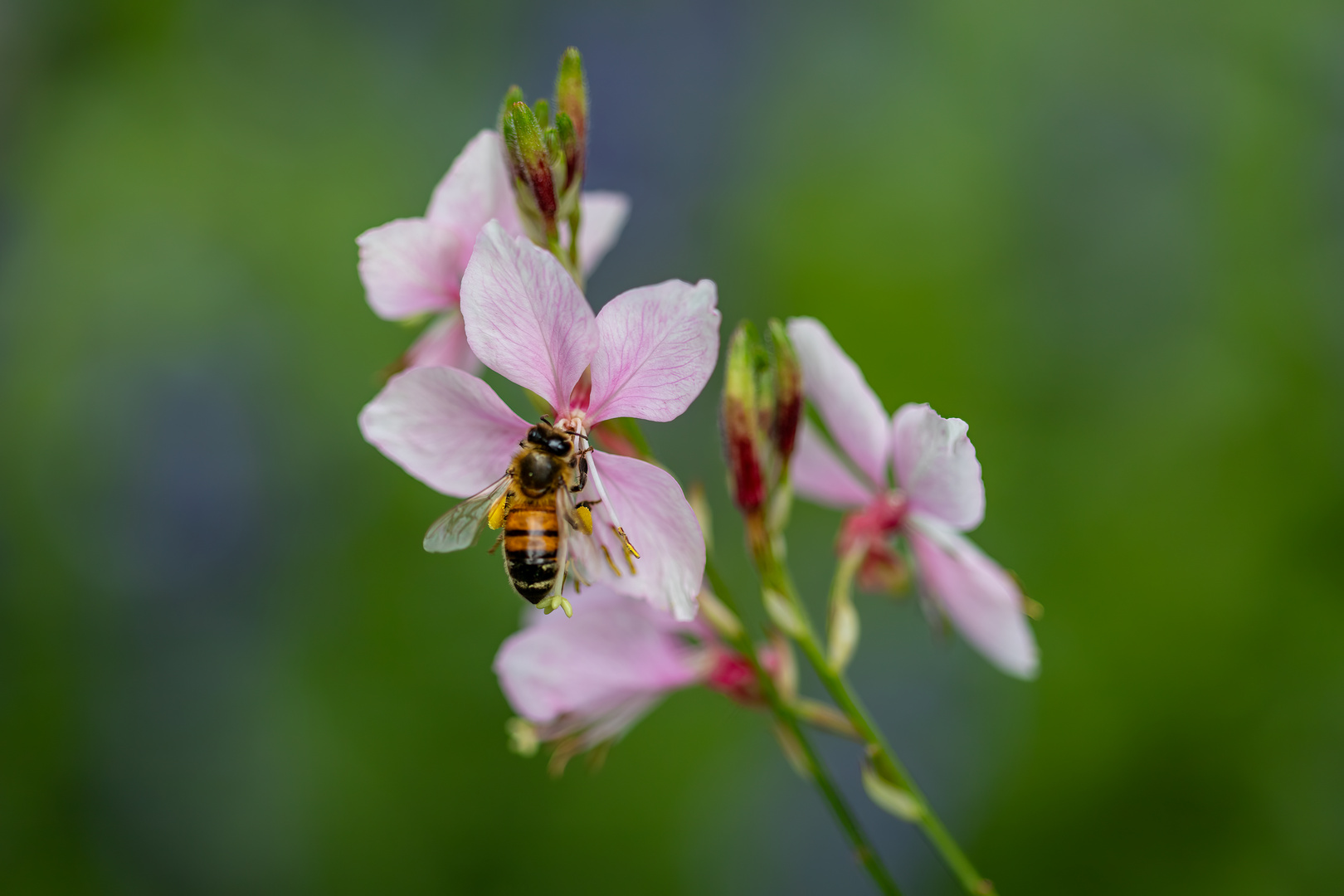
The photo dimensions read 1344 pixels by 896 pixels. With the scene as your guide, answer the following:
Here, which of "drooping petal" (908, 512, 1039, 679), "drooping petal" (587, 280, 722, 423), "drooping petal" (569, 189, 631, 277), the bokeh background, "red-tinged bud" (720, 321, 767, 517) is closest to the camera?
"drooping petal" (587, 280, 722, 423)

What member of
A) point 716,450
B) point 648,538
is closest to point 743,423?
point 648,538

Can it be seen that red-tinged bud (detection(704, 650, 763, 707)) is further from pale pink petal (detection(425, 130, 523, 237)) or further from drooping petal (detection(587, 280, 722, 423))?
pale pink petal (detection(425, 130, 523, 237))

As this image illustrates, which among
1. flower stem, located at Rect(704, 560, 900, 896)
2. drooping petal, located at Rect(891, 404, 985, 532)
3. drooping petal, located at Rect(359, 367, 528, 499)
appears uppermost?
drooping petal, located at Rect(359, 367, 528, 499)

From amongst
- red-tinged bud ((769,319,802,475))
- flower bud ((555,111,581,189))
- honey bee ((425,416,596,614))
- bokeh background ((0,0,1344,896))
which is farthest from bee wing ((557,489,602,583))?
bokeh background ((0,0,1344,896))

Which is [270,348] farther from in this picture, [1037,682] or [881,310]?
[1037,682]

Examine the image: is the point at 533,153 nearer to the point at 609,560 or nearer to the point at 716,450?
the point at 609,560

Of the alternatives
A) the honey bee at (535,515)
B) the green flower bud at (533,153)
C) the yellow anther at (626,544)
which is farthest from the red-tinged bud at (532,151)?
the yellow anther at (626,544)
